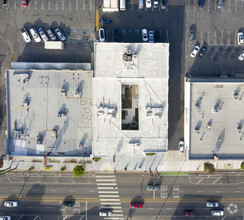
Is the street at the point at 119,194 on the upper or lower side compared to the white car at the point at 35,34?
lower

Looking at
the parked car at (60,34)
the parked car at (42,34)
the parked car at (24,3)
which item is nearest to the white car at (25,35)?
the parked car at (42,34)

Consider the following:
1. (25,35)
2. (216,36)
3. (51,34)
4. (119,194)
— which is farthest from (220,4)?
(119,194)

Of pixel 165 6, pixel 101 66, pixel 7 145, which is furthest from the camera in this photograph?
pixel 165 6

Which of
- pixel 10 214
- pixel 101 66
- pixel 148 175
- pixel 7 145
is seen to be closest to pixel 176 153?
pixel 148 175

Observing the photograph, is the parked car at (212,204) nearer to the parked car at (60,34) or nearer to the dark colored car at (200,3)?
the dark colored car at (200,3)

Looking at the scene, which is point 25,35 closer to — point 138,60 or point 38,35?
point 38,35

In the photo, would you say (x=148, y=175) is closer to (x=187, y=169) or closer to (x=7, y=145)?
(x=187, y=169)

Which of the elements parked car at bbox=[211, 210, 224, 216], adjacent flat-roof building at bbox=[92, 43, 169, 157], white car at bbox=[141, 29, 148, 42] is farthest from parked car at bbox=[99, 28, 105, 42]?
parked car at bbox=[211, 210, 224, 216]
